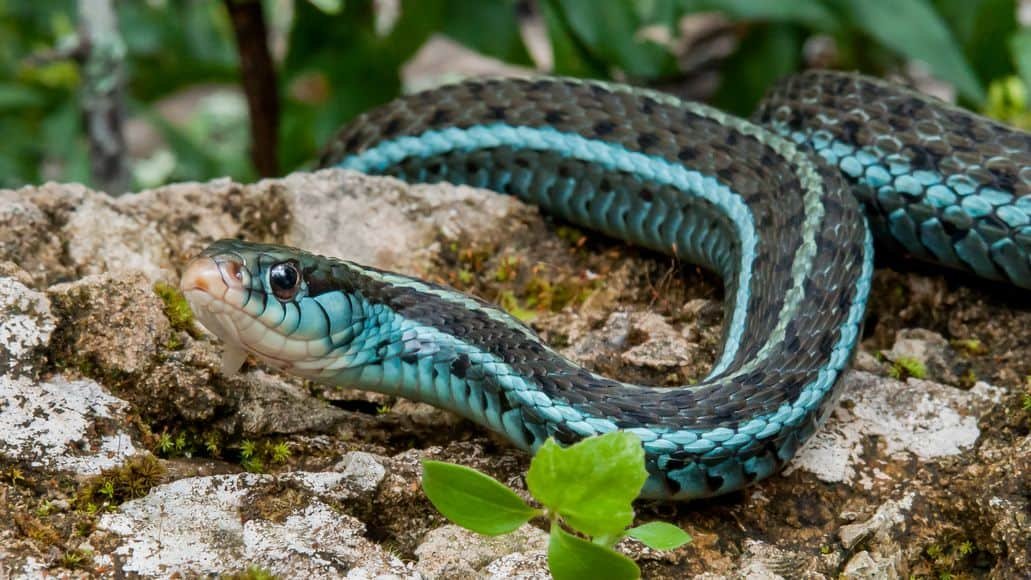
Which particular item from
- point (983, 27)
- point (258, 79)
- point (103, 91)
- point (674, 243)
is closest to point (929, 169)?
point (674, 243)

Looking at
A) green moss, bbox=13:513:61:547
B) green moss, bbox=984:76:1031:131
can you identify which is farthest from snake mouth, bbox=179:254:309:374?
green moss, bbox=984:76:1031:131

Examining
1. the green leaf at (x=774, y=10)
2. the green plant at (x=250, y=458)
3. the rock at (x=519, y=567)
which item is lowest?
the rock at (x=519, y=567)

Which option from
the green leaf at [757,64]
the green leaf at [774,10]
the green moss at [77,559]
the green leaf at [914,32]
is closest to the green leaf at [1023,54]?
the green leaf at [914,32]

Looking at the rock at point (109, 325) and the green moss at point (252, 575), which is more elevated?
the rock at point (109, 325)

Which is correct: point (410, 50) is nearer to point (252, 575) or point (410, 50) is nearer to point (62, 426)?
point (62, 426)

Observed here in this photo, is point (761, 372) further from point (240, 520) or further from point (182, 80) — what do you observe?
A: point (182, 80)

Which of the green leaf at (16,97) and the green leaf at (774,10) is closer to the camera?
the green leaf at (774,10)

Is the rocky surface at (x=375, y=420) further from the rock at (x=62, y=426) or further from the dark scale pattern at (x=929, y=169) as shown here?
the dark scale pattern at (x=929, y=169)
